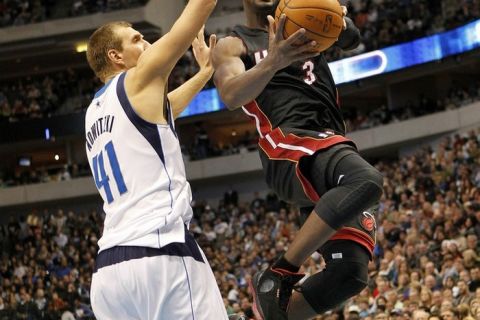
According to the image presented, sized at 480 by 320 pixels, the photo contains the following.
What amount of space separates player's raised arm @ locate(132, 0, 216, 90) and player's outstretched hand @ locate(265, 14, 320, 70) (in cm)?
47

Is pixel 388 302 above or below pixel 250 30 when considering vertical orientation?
below

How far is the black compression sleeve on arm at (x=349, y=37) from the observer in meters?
5.72

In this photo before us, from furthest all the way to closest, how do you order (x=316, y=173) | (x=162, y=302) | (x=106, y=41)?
1. (x=316, y=173)
2. (x=106, y=41)
3. (x=162, y=302)

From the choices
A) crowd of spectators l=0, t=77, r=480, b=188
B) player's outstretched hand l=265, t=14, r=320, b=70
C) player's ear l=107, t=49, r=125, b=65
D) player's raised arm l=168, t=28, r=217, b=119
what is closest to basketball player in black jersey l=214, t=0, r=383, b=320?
player's outstretched hand l=265, t=14, r=320, b=70

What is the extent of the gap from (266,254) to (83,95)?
17043mm

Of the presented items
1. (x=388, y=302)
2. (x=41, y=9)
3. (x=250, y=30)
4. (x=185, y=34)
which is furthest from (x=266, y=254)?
(x=41, y=9)

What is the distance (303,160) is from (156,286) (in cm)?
136

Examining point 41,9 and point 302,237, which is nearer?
point 302,237

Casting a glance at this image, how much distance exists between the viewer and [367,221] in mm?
5398

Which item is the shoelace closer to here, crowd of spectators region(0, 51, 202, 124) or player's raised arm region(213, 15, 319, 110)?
player's raised arm region(213, 15, 319, 110)

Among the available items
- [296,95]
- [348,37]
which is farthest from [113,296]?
[348,37]

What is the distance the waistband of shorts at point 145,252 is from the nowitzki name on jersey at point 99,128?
0.63m

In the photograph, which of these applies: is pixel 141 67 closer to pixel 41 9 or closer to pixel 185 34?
pixel 185 34

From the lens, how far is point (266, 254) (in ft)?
68.2
